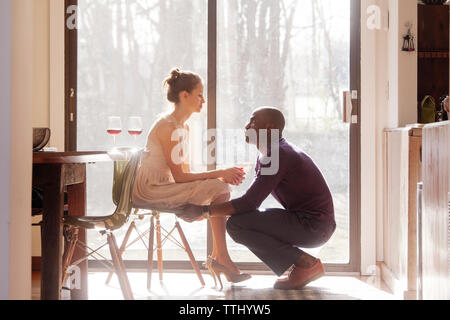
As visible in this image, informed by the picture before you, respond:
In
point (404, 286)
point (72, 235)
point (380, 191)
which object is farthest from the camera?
point (380, 191)

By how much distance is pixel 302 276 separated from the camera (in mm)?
3449

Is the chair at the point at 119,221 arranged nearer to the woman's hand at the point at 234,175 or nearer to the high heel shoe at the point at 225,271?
the woman's hand at the point at 234,175

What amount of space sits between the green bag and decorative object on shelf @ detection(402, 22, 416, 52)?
31 cm

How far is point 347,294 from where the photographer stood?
11.7 ft

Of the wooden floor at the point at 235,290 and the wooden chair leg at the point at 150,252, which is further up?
the wooden chair leg at the point at 150,252

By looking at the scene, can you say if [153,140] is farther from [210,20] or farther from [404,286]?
[404,286]

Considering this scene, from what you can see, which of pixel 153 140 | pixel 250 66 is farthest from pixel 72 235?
pixel 250 66

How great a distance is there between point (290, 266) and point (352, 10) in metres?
1.87

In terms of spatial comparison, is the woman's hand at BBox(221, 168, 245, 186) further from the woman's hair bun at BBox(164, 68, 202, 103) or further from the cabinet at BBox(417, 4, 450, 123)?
the cabinet at BBox(417, 4, 450, 123)

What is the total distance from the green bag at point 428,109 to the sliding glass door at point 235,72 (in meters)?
0.65

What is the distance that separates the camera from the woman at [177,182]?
11.3 ft

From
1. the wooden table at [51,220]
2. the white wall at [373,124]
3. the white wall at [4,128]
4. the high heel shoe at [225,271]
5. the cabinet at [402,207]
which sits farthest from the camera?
the white wall at [373,124]

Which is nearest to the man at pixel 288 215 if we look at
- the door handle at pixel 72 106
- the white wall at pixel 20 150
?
the door handle at pixel 72 106

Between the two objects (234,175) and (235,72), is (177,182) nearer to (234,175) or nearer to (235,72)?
(234,175)
